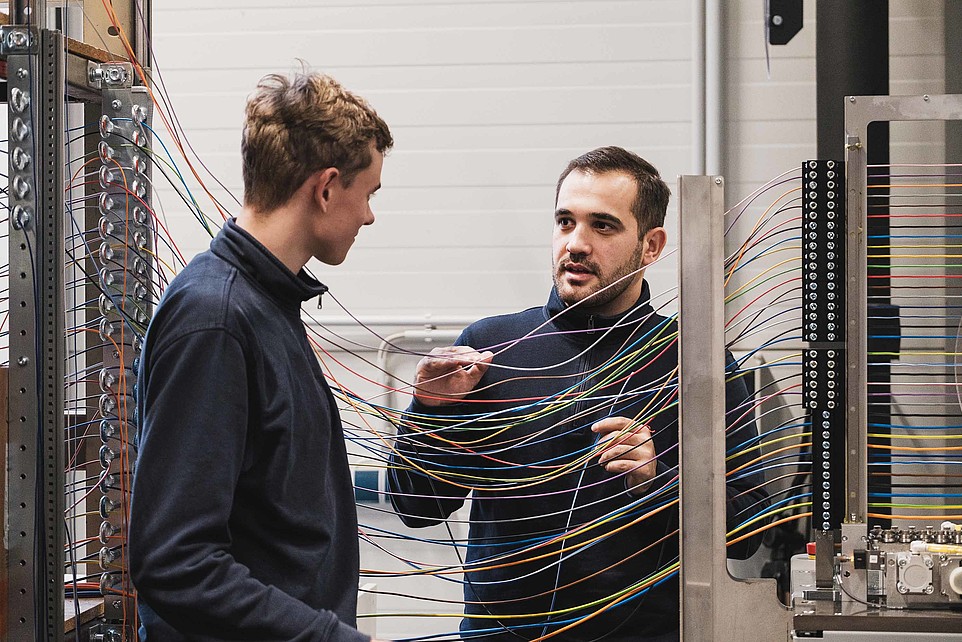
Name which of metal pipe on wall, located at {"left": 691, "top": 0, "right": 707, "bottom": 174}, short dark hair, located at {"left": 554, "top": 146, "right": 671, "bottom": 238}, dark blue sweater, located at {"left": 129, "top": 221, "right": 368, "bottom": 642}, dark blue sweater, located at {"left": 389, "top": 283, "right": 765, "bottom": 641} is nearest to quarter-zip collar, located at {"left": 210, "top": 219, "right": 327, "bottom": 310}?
dark blue sweater, located at {"left": 129, "top": 221, "right": 368, "bottom": 642}

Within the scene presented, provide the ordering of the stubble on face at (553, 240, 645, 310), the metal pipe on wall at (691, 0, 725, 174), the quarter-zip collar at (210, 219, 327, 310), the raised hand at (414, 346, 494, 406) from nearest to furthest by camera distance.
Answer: the quarter-zip collar at (210, 219, 327, 310)
the raised hand at (414, 346, 494, 406)
the stubble on face at (553, 240, 645, 310)
the metal pipe on wall at (691, 0, 725, 174)

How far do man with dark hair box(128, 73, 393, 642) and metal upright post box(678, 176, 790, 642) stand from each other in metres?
0.53

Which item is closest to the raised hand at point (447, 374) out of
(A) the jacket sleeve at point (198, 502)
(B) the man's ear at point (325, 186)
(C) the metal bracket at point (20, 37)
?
(B) the man's ear at point (325, 186)

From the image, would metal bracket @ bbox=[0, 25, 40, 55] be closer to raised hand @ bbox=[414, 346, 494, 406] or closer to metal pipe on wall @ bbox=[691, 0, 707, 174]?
raised hand @ bbox=[414, 346, 494, 406]

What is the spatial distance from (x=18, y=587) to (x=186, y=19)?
2333 millimetres

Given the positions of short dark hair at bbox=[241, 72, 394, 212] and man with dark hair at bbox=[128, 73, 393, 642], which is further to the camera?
short dark hair at bbox=[241, 72, 394, 212]

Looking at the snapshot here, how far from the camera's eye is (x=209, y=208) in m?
3.40

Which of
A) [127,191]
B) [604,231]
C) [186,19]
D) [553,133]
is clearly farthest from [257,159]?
[186,19]

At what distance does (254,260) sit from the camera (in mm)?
Answer: 1214

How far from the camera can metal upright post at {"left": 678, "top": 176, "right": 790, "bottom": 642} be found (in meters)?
1.52

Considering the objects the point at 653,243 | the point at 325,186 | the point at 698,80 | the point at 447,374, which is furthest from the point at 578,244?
the point at 698,80

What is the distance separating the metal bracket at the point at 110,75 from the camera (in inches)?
74.9

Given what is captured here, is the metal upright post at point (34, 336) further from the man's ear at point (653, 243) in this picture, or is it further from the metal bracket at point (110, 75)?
the man's ear at point (653, 243)

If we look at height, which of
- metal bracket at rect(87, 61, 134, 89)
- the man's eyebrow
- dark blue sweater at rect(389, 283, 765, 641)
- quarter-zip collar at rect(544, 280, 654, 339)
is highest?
metal bracket at rect(87, 61, 134, 89)
